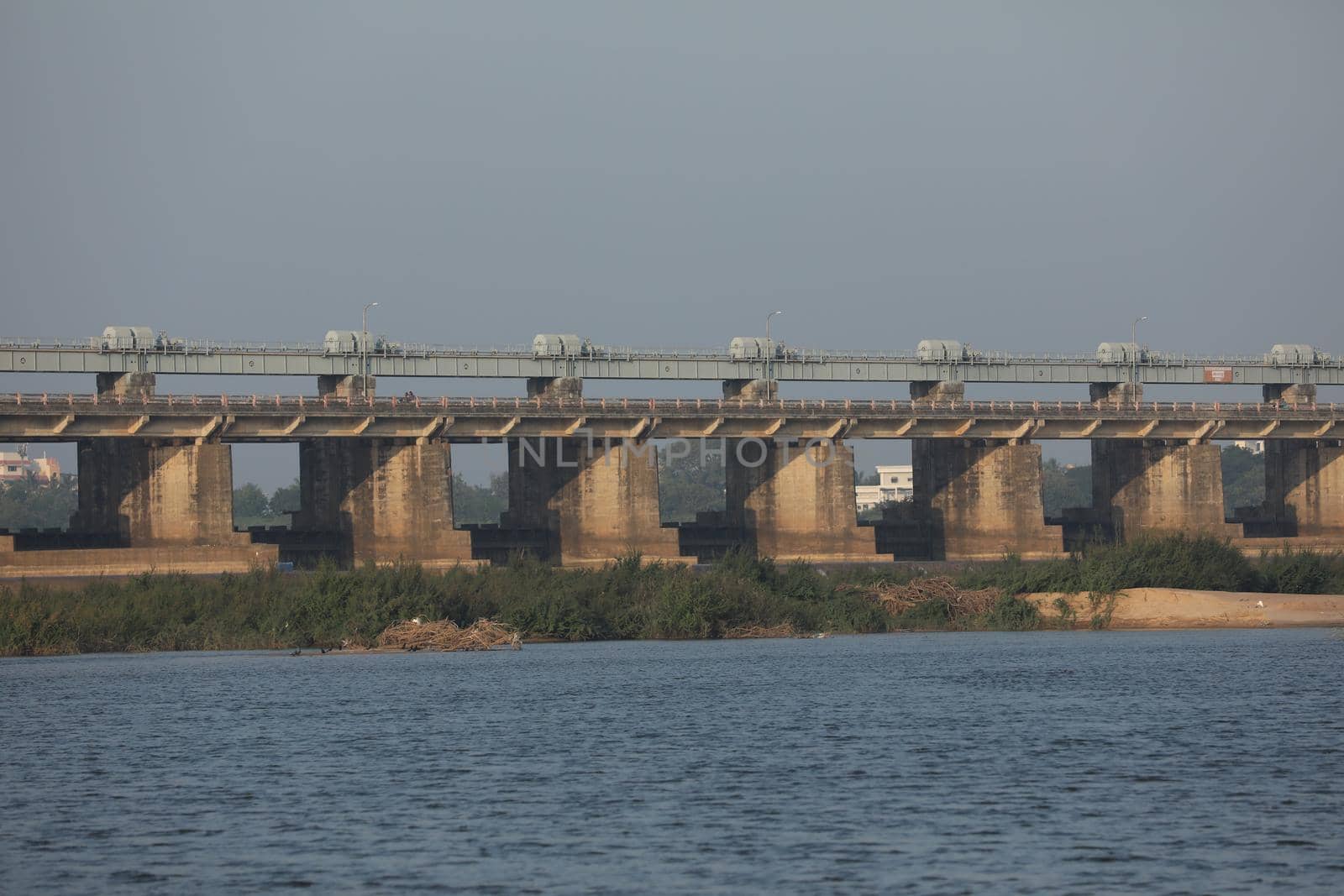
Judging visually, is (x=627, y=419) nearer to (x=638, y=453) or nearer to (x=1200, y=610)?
(x=638, y=453)

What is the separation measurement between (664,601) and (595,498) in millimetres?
38566

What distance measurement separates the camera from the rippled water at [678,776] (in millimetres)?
23688

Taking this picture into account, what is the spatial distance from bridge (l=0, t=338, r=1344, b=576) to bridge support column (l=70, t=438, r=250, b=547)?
0.12 meters

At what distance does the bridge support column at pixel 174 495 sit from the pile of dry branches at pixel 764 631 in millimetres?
34541

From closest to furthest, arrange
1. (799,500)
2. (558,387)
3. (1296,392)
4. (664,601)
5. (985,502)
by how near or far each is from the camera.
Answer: (664,601) → (558,387) → (799,500) → (985,502) → (1296,392)

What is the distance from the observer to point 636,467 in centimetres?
10238

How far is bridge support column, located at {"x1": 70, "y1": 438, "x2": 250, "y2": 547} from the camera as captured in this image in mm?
90562

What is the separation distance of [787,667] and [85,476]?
56.9 meters

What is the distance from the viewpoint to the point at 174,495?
3583 inches

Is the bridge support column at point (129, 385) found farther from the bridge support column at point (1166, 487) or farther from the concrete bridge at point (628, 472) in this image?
the bridge support column at point (1166, 487)

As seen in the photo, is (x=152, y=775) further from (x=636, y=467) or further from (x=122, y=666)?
(x=636, y=467)

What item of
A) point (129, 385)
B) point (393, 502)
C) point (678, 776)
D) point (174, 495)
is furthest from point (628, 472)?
point (678, 776)

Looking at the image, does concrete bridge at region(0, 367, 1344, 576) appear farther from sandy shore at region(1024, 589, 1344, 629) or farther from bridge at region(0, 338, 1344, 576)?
sandy shore at region(1024, 589, 1344, 629)

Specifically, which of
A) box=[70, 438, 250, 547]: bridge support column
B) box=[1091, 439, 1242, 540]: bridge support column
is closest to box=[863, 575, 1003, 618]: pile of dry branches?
box=[70, 438, 250, 547]: bridge support column
